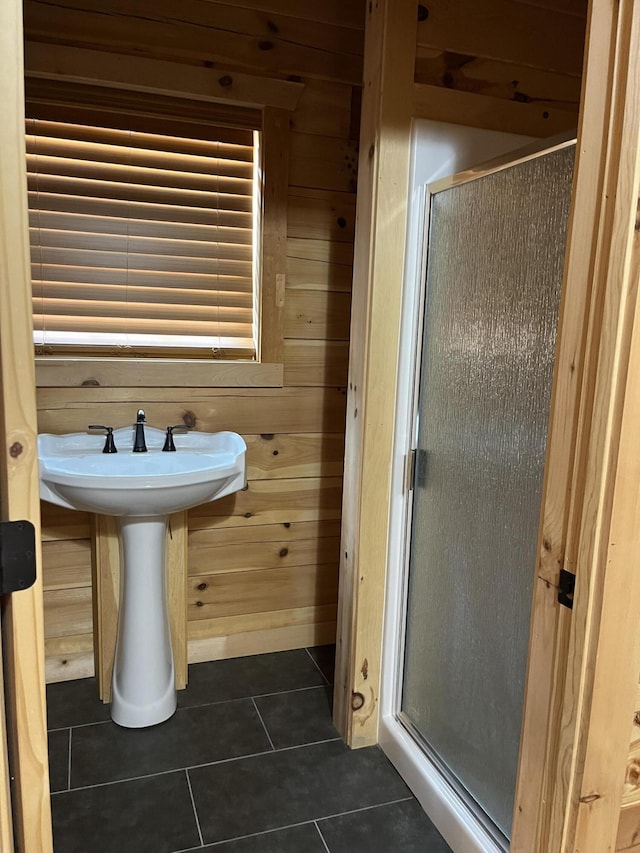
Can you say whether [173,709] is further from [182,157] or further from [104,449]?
[182,157]

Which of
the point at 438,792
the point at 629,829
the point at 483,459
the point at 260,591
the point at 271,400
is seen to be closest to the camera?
the point at 629,829

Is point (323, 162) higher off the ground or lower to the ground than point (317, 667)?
higher

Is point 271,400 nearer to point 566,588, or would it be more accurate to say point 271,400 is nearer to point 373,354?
point 373,354

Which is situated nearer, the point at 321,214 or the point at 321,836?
the point at 321,836

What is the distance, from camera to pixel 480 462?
157 centimetres

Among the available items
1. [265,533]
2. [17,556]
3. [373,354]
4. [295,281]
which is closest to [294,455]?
[265,533]

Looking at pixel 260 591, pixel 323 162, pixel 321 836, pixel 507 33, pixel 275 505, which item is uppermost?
pixel 507 33

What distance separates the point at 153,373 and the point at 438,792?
147cm

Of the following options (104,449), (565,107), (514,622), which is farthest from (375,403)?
(565,107)

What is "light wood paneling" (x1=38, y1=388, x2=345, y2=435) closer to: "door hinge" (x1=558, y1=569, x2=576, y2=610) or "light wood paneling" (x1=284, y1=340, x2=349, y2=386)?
"light wood paneling" (x1=284, y1=340, x2=349, y2=386)

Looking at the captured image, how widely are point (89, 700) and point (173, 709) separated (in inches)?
11.6

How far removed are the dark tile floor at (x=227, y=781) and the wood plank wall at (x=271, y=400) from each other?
0.94ft

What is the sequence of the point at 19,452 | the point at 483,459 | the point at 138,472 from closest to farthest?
the point at 19,452 < the point at 483,459 < the point at 138,472

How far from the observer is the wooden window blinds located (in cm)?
205
